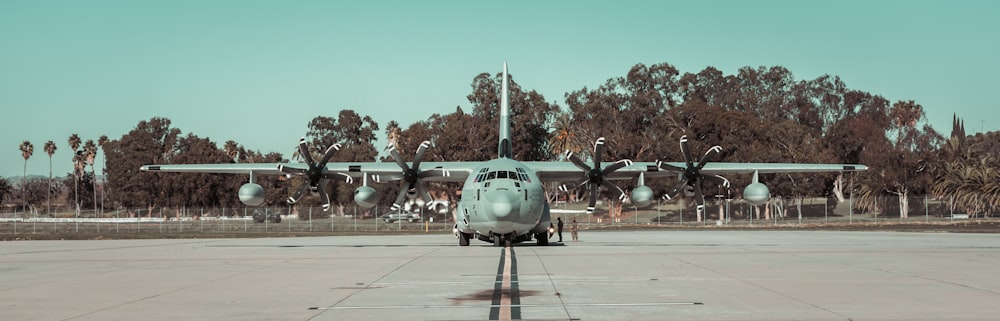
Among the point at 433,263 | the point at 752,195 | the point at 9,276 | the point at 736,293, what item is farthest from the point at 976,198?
the point at 9,276

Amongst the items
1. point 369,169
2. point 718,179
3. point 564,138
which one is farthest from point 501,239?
point 564,138

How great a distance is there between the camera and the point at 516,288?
50.4 ft

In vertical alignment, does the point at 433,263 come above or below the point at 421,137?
→ below

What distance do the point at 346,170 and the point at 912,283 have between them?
25330mm

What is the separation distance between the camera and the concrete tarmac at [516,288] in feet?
38.3

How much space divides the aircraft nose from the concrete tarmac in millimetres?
3940

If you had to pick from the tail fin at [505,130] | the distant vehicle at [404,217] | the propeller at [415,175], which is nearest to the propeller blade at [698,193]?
the tail fin at [505,130]

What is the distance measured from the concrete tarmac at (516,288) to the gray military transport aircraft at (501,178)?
16.6ft

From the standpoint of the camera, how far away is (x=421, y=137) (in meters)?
96.0

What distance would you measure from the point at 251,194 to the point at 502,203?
11.4m

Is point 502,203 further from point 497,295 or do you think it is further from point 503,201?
point 497,295

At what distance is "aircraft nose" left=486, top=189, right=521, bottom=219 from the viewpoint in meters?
28.7

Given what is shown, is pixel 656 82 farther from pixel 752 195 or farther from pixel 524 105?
pixel 752 195

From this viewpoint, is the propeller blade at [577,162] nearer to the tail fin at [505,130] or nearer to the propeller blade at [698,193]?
the tail fin at [505,130]
